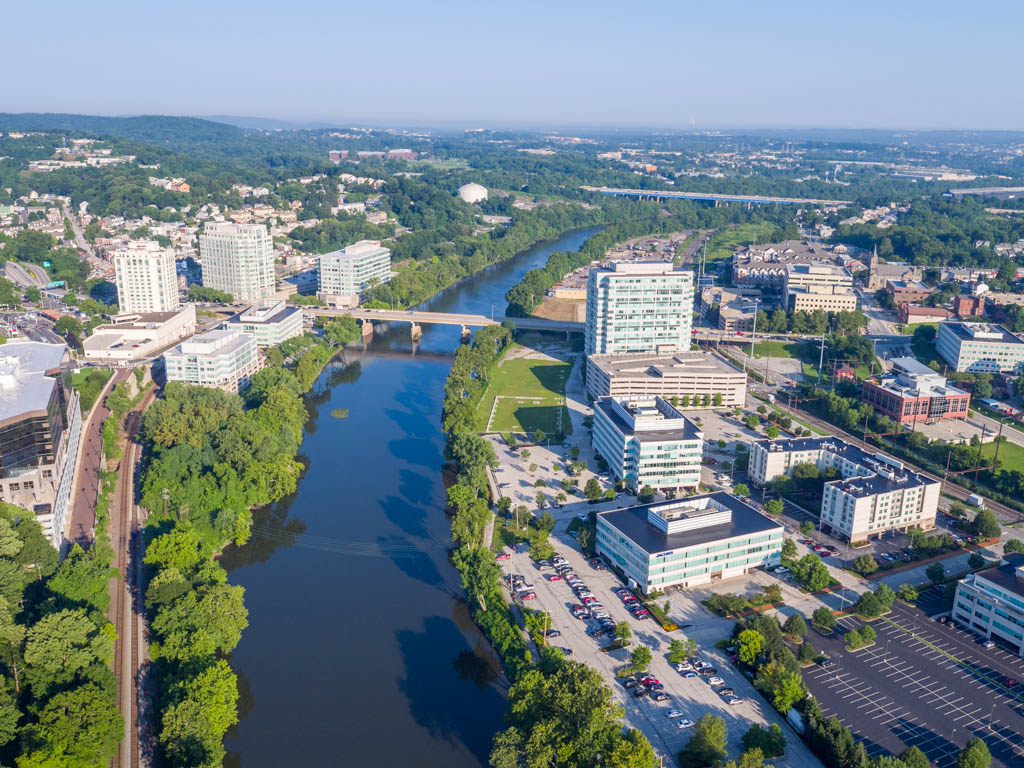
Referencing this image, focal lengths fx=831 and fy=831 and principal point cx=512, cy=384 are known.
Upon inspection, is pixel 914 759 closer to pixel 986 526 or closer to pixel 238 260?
pixel 986 526

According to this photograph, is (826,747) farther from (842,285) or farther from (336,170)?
(336,170)

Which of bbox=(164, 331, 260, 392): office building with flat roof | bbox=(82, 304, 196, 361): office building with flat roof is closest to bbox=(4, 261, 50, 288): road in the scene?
bbox=(82, 304, 196, 361): office building with flat roof

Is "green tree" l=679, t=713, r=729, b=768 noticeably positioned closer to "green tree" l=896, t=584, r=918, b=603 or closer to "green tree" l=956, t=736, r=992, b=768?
"green tree" l=956, t=736, r=992, b=768

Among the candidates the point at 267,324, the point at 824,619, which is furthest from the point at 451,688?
the point at 267,324

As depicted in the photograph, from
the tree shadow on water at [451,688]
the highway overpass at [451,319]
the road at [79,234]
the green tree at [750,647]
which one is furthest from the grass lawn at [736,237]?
the tree shadow on water at [451,688]

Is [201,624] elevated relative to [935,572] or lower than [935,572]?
elevated

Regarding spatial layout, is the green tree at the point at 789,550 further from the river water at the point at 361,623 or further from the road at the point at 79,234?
the road at the point at 79,234
